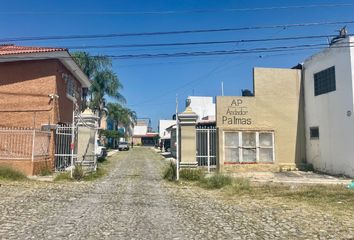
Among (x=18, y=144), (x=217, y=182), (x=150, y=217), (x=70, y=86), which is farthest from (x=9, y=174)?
(x=70, y=86)

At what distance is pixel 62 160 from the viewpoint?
840 inches

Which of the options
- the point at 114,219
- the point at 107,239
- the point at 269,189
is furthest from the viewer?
the point at 269,189

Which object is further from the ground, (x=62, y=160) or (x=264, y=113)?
(x=264, y=113)

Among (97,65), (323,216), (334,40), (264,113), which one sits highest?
(97,65)

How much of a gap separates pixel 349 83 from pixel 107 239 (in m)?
16.2

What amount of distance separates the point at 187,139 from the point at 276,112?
305 inches

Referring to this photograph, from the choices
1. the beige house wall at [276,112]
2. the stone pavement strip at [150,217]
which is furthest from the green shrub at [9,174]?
the beige house wall at [276,112]

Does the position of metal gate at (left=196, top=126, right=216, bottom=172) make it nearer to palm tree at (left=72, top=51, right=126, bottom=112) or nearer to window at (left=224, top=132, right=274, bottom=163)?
window at (left=224, top=132, right=274, bottom=163)

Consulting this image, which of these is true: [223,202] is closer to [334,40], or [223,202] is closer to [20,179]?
[20,179]

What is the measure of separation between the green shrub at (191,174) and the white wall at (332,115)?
8236mm

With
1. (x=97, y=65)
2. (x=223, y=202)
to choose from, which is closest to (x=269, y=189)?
(x=223, y=202)

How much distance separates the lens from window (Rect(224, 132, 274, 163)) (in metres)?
20.6

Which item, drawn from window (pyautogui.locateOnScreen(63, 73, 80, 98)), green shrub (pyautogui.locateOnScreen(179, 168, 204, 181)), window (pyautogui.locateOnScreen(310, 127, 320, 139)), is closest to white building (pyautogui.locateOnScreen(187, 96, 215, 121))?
window (pyautogui.locateOnScreen(63, 73, 80, 98))

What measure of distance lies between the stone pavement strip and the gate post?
155 inches
